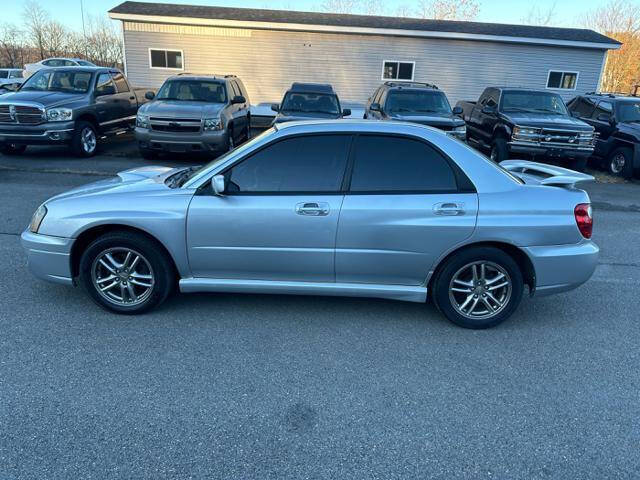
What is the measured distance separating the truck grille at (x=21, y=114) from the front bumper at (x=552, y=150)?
10.6 m

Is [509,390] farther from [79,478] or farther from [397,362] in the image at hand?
[79,478]

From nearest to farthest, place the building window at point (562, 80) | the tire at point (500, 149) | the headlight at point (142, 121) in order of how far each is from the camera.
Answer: the headlight at point (142, 121) → the tire at point (500, 149) → the building window at point (562, 80)

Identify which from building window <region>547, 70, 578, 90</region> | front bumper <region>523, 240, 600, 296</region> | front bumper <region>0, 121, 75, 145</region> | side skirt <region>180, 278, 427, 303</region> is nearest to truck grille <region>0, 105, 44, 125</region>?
front bumper <region>0, 121, 75, 145</region>

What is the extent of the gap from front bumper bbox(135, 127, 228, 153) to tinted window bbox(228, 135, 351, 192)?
6.58 metres

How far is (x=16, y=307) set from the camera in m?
4.01

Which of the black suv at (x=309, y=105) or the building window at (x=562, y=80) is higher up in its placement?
the building window at (x=562, y=80)

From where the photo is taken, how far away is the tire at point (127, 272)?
381 centimetres

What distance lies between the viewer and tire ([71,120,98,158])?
10734mm

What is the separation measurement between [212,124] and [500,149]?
22.0 ft

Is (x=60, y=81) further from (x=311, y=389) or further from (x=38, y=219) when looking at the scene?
(x=311, y=389)

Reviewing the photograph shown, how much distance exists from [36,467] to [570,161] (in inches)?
490

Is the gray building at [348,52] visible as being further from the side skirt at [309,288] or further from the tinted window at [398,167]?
the side skirt at [309,288]

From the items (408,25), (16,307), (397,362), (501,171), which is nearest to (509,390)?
(397,362)

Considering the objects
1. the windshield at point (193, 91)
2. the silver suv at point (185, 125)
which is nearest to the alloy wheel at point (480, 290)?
the silver suv at point (185, 125)
